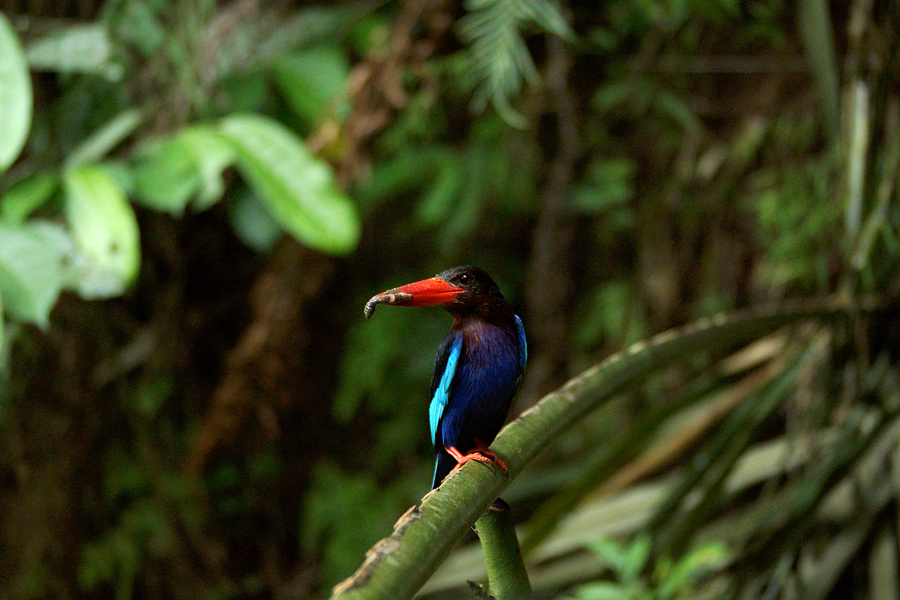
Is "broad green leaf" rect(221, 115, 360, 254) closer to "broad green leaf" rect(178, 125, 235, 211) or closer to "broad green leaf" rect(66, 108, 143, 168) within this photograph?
"broad green leaf" rect(178, 125, 235, 211)

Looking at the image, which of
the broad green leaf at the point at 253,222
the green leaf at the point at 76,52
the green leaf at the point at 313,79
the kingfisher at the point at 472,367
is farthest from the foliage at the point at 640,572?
the green leaf at the point at 76,52

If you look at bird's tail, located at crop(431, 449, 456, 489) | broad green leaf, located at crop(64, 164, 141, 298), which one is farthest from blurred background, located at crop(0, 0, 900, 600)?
bird's tail, located at crop(431, 449, 456, 489)

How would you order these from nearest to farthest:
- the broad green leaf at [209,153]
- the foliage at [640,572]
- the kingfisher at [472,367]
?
the kingfisher at [472,367] → the foliage at [640,572] → the broad green leaf at [209,153]

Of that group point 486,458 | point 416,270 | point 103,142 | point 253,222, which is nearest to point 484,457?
point 486,458

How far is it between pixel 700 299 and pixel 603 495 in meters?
1.03

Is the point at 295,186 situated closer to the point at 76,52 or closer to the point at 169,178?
the point at 169,178

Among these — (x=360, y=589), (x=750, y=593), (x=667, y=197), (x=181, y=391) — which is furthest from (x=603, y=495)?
(x=181, y=391)

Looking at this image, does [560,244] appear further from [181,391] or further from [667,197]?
[181,391]

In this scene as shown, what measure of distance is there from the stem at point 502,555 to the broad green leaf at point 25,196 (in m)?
1.51

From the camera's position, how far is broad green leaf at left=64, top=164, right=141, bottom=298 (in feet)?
5.42

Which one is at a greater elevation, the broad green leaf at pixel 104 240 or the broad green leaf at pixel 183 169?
the broad green leaf at pixel 183 169

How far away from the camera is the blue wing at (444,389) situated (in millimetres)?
637

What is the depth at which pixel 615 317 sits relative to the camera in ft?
9.44

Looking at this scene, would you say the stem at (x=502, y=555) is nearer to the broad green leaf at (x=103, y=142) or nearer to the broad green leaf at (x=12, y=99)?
the broad green leaf at (x=12, y=99)
